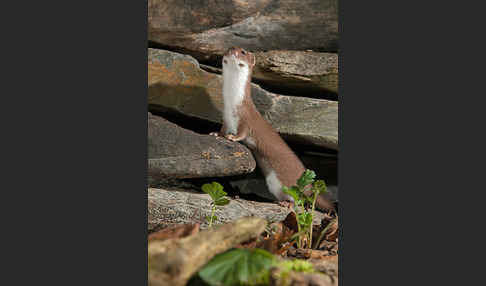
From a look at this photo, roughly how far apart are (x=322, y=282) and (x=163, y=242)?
1.03 metres

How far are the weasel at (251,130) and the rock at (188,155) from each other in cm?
17

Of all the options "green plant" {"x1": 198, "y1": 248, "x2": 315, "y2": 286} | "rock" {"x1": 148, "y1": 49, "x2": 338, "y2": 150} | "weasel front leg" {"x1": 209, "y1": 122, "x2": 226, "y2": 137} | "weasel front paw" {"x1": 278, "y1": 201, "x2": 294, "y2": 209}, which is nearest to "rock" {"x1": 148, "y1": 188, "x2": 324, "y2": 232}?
"weasel front paw" {"x1": 278, "y1": 201, "x2": 294, "y2": 209}

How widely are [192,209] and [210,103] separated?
45.7 inches

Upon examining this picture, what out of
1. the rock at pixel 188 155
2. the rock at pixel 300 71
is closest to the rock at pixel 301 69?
the rock at pixel 300 71

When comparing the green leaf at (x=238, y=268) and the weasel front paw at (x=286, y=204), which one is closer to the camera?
the green leaf at (x=238, y=268)

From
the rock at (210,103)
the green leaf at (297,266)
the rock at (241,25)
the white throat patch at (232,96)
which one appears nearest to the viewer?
the green leaf at (297,266)

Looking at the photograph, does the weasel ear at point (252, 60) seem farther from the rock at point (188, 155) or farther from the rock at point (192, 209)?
the rock at point (192, 209)

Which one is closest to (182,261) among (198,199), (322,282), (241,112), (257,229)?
(257,229)

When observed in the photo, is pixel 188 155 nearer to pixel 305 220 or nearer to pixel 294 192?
pixel 294 192

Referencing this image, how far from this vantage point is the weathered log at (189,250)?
8.96 feet

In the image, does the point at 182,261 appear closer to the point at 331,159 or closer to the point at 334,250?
the point at 334,250

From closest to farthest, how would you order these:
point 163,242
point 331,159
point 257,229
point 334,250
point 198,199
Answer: point 163,242
point 257,229
point 334,250
point 198,199
point 331,159

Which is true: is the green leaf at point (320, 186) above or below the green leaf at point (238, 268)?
above

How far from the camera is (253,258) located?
9.20 ft
